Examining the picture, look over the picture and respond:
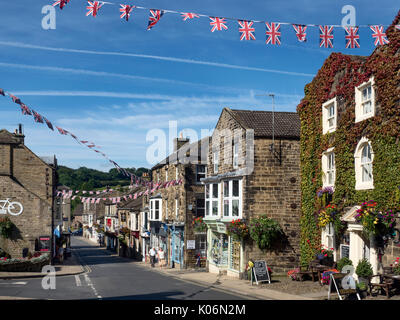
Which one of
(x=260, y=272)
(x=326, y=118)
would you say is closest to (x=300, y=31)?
(x=326, y=118)

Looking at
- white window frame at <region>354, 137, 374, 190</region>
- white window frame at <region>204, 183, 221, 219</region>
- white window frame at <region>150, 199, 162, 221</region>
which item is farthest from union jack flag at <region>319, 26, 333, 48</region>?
white window frame at <region>150, 199, 162, 221</region>

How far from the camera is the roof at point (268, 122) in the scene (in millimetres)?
27000

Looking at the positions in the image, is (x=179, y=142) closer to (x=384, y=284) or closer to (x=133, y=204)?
(x=133, y=204)

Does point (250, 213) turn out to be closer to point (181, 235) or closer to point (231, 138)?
point (231, 138)

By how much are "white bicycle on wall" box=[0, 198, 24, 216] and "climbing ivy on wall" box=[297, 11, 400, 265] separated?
22534 mm

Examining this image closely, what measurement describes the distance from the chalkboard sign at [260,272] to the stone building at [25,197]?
20555mm

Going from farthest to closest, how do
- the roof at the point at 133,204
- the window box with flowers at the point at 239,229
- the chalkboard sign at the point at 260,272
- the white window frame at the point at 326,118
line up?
the roof at the point at 133,204 < the window box with flowers at the point at 239,229 < the chalkboard sign at the point at 260,272 < the white window frame at the point at 326,118

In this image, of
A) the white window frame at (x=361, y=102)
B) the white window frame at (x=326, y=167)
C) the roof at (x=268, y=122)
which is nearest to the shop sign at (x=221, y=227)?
the roof at (x=268, y=122)

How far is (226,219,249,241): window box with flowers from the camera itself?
2609cm

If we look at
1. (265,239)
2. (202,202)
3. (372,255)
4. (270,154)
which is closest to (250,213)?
(265,239)

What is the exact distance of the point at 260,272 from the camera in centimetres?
2352

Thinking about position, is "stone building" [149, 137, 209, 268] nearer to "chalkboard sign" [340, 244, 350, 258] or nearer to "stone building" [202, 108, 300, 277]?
"stone building" [202, 108, 300, 277]

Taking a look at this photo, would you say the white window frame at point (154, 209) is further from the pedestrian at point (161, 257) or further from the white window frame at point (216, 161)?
the white window frame at point (216, 161)
